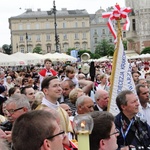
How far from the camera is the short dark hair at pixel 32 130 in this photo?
253 cm

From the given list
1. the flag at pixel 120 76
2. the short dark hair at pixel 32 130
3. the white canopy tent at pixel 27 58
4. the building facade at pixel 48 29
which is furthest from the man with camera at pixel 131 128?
the building facade at pixel 48 29

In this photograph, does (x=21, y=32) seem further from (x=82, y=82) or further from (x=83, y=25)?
(x=82, y=82)

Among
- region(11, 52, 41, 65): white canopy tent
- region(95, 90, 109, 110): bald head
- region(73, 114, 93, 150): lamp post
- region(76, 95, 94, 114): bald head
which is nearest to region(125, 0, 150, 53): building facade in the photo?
region(11, 52, 41, 65): white canopy tent

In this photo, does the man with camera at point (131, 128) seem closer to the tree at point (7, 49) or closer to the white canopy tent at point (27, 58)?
the white canopy tent at point (27, 58)

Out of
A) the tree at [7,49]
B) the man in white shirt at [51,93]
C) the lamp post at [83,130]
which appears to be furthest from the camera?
the tree at [7,49]

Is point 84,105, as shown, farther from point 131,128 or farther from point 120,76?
point 120,76

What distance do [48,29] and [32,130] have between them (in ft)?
390

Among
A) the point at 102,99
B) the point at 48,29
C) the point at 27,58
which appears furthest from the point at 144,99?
the point at 48,29

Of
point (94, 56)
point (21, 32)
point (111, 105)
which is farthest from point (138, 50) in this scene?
point (111, 105)

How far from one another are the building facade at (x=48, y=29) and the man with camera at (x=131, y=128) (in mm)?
113781

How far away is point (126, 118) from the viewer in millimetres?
5406

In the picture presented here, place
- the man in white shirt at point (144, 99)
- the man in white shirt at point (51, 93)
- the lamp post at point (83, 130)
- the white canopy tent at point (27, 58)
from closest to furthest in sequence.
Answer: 1. the lamp post at point (83, 130)
2. the man in white shirt at point (51, 93)
3. the man in white shirt at point (144, 99)
4. the white canopy tent at point (27, 58)

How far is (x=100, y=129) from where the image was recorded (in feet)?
11.4

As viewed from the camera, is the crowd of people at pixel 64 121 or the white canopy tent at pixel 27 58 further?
the white canopy tent at pixel 27 58
